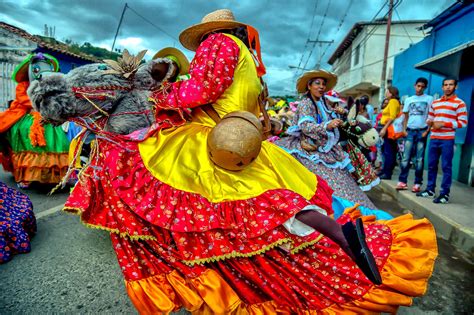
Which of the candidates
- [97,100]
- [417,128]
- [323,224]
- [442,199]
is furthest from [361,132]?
[97,100]

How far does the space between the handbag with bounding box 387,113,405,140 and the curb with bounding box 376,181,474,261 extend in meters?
1.62

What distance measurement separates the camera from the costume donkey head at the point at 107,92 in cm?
190

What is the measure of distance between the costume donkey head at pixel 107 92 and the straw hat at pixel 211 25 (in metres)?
0.39

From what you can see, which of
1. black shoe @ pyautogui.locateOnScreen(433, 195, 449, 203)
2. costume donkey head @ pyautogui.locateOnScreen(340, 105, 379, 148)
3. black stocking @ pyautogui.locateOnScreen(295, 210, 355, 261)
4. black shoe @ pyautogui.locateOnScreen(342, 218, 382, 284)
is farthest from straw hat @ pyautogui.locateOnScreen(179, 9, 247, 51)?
black shoe @ pyautogui.locateOnScreen(433, 195, 449, 203)

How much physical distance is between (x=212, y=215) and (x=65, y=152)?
4.23 meters

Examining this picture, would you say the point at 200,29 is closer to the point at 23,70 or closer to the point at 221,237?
the point at 221,237

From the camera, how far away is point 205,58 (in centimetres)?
183

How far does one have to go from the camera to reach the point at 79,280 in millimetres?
2490

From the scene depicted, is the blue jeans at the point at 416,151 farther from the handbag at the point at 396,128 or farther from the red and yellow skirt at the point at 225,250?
the red and yellow skirt at the point at 225,250

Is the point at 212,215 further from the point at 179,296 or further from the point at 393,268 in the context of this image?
the point at 393,268

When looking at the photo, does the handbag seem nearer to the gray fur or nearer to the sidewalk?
the sidewalk

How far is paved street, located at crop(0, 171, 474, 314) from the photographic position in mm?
2186

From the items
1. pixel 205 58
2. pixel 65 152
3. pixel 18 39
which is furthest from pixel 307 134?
pixel 18 39

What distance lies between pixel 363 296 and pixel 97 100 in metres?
1.92
